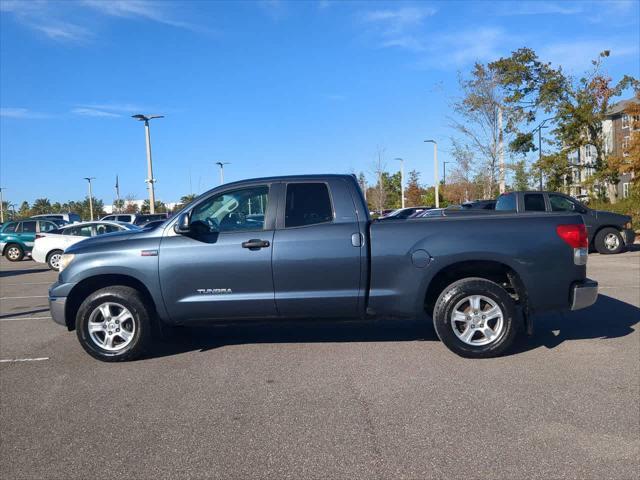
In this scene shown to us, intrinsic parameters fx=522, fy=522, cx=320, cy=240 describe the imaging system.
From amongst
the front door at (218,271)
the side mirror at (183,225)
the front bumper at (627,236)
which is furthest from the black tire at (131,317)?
the front bumper at (627,236)

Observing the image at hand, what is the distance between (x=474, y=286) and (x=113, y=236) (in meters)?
3.98

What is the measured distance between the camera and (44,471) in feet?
11.1

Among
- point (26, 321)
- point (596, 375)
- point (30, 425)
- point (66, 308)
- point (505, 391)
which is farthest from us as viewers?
point (26, 321)

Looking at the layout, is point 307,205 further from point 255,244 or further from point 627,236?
point 627,236

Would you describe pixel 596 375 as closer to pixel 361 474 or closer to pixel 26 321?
pixel 361 474

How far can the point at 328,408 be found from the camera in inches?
166

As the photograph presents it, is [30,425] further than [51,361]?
No

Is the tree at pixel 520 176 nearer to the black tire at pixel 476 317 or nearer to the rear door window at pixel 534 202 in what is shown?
the rear door window at pixel 534 202

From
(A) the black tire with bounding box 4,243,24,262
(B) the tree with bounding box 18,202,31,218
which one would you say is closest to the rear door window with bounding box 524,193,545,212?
(A) the black tire with bounding box 4,243,24,262

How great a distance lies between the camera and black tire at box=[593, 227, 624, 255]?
51.3 feet

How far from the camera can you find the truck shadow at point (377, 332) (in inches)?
242

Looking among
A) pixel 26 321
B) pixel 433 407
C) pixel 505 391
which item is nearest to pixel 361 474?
pixel 433 407

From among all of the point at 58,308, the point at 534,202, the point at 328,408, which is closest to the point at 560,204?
the point at 534,202

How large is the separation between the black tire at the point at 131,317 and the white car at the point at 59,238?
11.6 m
